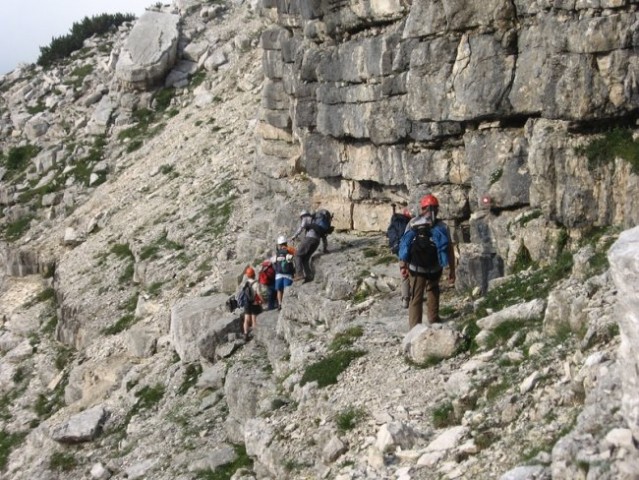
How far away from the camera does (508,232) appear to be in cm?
1678

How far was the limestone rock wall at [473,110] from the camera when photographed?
569 inches

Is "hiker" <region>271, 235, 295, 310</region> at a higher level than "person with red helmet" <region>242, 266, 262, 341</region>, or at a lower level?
higher

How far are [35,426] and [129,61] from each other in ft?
89.9

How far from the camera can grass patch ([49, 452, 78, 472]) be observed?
2145 cm

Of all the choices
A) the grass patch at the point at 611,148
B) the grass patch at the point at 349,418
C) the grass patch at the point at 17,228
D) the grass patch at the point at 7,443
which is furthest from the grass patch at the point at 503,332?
the grass patch at the point at 17,228

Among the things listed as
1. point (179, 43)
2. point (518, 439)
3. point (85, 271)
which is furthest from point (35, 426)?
point (179, 43)

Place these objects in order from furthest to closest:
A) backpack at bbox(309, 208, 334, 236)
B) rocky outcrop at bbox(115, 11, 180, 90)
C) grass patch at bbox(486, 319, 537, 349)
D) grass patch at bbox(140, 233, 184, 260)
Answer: rocky outcrop at bbox(115, 11, 180, 90), grass patch at bbox(140, 233, 184, 260), backpack at bbox(309, 208, 334, 236), grass patch at bbox(486, 319, 537, 349)

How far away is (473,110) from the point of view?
56.7 ft

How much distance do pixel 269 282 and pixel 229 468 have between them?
743 centimetres

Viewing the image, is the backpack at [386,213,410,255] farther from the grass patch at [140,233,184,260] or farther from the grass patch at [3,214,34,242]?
the grass patch at [3,214,34,242]

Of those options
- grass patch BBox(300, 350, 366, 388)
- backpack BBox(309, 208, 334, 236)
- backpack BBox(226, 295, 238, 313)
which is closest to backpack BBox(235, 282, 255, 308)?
backpack BBox(226, 295, 238, 313)

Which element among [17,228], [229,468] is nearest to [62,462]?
[229,468]

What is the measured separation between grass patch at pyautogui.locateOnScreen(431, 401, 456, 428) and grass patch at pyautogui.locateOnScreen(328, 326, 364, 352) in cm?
424

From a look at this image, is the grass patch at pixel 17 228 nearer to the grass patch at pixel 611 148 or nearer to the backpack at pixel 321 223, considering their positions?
the backpack at pixel 321 223
